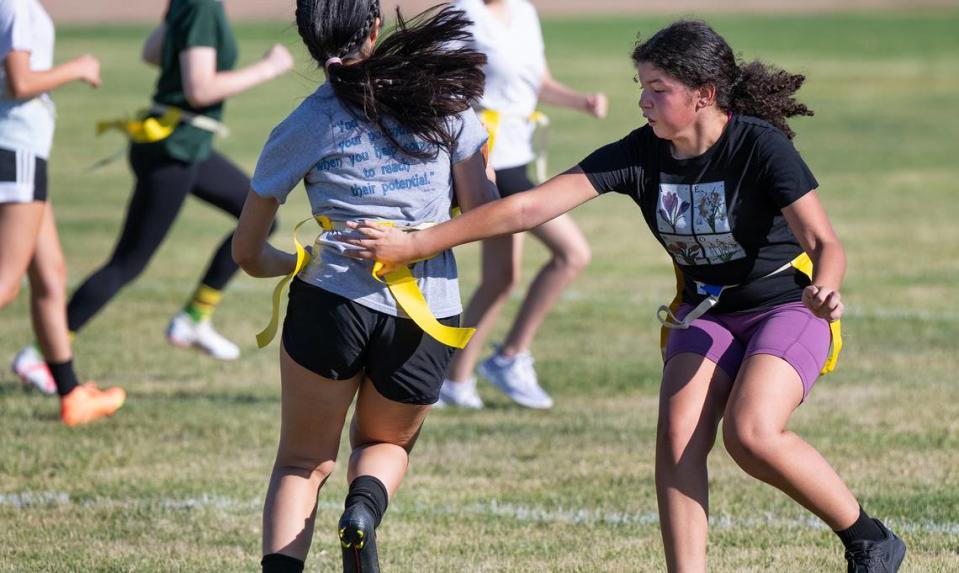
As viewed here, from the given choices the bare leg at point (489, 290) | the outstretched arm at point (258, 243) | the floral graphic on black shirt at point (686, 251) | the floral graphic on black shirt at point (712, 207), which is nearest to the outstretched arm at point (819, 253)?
the floral graphic on black shirt at point (712, 207)

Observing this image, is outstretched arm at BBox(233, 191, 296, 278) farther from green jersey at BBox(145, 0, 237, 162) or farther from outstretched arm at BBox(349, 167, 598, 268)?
green jersey at BBox(145, 0, 237, 162)

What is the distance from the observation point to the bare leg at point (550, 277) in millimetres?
7090

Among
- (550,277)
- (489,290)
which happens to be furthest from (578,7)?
(489,290)

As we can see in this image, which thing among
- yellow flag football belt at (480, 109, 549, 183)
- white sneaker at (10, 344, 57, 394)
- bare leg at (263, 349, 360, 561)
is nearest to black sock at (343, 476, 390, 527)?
bare leg at (263, 349, 360, 561)

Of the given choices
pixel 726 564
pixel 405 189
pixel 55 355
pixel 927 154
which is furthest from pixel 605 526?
pixel 927 154

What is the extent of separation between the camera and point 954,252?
11.6 metres

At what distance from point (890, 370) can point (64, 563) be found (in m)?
4.73

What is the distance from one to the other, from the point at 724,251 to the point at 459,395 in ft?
10.5

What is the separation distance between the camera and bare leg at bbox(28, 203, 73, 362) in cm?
661

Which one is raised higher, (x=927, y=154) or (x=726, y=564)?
(x=726, y=564)

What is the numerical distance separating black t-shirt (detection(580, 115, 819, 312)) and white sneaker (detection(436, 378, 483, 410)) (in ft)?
10.0

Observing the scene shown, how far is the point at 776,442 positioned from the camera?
3812 mm

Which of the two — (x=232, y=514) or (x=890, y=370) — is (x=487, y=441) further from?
(x=890, y=370)

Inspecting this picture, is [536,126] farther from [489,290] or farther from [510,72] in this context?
[489,290]
